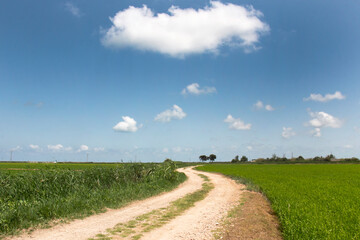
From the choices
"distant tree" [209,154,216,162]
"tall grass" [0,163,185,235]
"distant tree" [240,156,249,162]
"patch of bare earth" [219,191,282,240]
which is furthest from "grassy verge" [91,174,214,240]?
"distant tree" [209,154,216,162]

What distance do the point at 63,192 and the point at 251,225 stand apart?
34.4 ft

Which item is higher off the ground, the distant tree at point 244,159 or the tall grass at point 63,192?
the tall grass at point 63,192

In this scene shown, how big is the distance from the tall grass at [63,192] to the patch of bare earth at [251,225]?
565 centimetres

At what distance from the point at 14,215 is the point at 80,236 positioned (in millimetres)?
2980

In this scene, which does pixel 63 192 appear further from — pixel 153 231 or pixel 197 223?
pixel 197 223

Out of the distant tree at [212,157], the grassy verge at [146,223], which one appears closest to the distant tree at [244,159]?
the distant tree at [212,157]

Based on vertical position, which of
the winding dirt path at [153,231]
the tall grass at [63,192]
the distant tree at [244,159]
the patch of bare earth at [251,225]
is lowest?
the distant tree at [244,159]

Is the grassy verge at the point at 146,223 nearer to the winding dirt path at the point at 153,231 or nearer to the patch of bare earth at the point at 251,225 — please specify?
the winding dirt path at the point at 153,231

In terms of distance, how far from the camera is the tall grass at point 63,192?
30.3ft

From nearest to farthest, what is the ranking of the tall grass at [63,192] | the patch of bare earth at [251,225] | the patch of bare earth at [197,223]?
the patch of bare earth at [197,223]
the patch of bare earth at [251,225]
the tall grass at [63,192]

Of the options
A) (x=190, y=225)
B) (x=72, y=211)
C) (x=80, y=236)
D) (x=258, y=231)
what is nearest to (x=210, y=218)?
(x=190, y=225)

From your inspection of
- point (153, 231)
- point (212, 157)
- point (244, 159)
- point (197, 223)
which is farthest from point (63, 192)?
point (212, 157)

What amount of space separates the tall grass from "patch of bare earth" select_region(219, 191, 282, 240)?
5645 mm

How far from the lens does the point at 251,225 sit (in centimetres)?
903
